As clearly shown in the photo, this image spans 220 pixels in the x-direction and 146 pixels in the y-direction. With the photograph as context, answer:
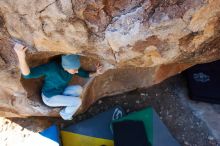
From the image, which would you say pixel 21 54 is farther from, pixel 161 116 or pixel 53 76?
pixel 161 116

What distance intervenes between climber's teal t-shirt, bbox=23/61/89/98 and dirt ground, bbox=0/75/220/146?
0.69 m

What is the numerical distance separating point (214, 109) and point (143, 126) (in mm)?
857

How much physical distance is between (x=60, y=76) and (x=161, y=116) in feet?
4.44

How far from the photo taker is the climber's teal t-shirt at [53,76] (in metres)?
2.86

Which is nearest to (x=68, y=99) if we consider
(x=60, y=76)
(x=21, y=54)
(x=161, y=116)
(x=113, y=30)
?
(x=60, y=76)

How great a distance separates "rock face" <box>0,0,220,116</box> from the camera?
2.36 m

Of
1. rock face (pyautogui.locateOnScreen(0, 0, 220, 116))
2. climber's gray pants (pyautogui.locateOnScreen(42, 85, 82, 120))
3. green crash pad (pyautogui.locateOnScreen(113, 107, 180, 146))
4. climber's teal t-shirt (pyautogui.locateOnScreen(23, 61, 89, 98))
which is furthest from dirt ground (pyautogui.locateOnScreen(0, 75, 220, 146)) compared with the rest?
rock face (pyautogui.locateOnScreen(0, 0, 220, 116))

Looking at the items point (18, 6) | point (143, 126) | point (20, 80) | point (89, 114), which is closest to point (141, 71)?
point (143, 126)

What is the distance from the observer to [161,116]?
3.98m

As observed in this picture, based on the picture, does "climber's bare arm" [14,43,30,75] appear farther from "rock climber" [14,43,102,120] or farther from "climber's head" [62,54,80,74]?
"climber's head" [62,54,80,74]

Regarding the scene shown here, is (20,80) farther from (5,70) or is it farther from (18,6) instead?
(18,6)

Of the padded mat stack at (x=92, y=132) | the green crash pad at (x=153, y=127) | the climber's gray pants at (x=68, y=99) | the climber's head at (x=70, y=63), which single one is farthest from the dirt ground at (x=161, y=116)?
the climber's head at (x=70, y=63)

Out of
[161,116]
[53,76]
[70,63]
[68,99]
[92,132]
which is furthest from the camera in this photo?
[161,116]

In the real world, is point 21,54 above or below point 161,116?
above
